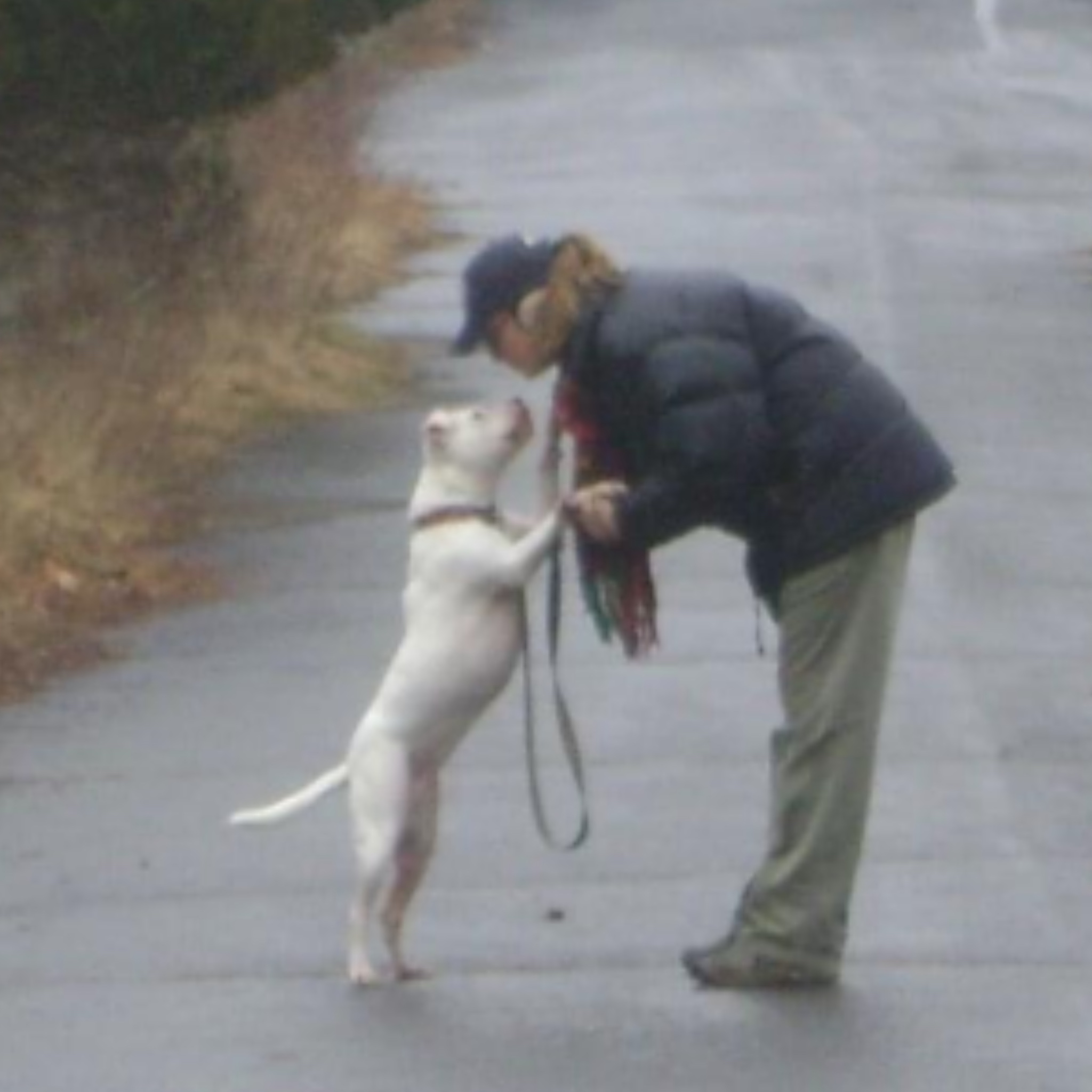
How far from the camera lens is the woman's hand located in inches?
360

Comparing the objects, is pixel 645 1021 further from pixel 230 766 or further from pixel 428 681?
pixel 230 766

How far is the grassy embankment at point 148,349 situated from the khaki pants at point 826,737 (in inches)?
207

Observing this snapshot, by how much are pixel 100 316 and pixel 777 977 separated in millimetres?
10358

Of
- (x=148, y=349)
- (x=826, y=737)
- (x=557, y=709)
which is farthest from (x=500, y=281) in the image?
(x=148, y=349)

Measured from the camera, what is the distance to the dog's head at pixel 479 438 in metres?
9.52

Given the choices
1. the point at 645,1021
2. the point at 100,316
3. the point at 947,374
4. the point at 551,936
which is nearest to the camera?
the point at 645,1021

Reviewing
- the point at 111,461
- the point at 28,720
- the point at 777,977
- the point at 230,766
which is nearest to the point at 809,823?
the point at 777,977

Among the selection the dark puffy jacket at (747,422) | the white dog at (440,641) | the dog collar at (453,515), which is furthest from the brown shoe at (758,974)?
the dog collar at (453,515)

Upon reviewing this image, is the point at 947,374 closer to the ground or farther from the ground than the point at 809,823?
closer to the ground

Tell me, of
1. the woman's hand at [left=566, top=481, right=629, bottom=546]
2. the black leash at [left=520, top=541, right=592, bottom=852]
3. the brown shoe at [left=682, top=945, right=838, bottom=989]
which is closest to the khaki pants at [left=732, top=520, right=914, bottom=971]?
the brown shoe at [left=682, top=945, right=838, bottom=989]

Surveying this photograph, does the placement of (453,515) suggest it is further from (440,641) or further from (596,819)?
(596,819)

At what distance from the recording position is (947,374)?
68.0 ft

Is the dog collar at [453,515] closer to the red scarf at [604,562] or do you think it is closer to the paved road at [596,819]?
the red scarf at [604,562]

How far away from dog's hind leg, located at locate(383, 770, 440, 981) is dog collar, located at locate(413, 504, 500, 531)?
0.57m
